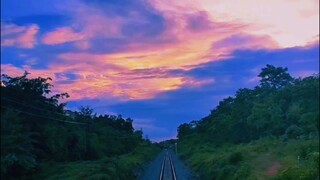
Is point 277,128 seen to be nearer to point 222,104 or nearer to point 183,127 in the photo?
point 222,104

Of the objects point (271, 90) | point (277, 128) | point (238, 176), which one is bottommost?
point (238, 176)

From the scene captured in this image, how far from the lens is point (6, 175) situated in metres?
31.7

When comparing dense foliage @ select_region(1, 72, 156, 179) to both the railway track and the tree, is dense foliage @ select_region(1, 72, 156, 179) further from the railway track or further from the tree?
the tree

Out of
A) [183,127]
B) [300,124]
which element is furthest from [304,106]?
[183,127]

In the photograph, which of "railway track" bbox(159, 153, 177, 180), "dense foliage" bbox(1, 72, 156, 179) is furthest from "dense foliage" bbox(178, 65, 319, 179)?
"dense foliage" bbox(1, 72, 156, 179)

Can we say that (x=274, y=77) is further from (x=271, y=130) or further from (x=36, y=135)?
(x=36, y=135)

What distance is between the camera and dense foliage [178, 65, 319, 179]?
32.2 meters

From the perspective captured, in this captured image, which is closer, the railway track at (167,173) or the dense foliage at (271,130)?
the dense foliage at (271,130)

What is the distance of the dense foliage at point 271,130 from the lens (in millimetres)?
32219

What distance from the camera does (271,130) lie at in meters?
62.6

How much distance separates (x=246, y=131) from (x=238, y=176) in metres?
50.0

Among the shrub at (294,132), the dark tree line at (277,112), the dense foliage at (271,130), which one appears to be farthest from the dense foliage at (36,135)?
the dark tree line at (277,112)

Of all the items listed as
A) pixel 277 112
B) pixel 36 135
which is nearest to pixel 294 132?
pixel 277 112

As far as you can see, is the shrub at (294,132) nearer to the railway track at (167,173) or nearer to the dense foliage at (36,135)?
the railway track at (167,173)
